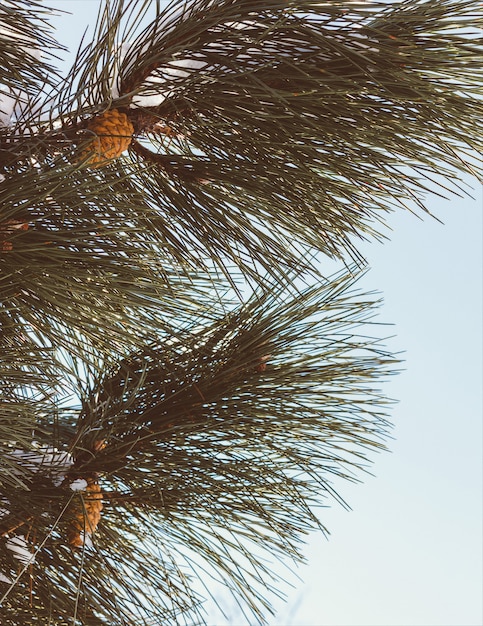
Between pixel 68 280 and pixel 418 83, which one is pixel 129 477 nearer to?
pixel 68 280

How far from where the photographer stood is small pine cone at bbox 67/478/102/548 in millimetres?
716

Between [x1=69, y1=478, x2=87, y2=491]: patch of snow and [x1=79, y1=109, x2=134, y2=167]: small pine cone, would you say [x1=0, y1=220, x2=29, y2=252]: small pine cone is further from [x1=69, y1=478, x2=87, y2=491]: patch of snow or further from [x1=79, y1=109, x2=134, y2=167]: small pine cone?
[x1=69, y1=478, x2=87, y2=491]: patch of snow

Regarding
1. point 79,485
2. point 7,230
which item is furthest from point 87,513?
point 7,230

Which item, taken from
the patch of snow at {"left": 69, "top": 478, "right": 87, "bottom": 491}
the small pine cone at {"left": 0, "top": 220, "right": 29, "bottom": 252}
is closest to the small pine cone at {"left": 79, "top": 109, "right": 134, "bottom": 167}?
the small pine cone at {"left": 0, "top": 220, "right": 29, "bottom": 252}

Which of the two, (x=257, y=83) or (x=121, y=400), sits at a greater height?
(x=257, y=83)

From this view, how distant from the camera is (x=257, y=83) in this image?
0.66 metres

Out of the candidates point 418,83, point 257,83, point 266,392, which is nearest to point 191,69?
point 257,83

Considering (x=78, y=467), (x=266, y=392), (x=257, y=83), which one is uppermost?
(x=257, y=83)

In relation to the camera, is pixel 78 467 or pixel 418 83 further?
pixel 78 467

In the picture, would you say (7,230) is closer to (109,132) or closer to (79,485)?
(109,132)

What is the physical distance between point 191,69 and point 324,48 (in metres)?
0.11

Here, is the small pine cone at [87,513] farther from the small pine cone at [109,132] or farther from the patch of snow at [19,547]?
the small pine cone at [109,132]

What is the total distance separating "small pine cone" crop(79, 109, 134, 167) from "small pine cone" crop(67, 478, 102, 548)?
0.27 metres

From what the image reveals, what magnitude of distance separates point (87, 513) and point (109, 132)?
0.30 metres
